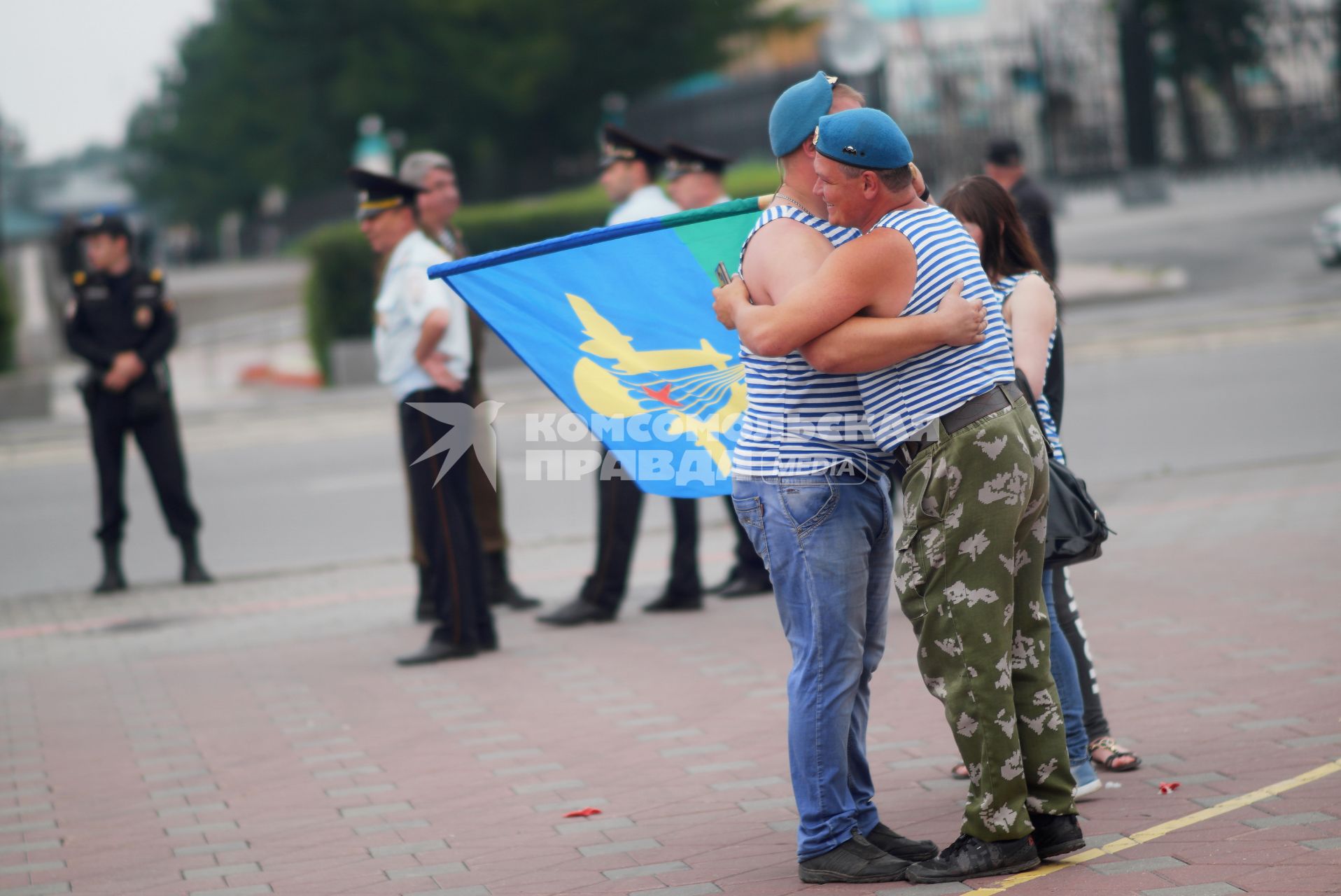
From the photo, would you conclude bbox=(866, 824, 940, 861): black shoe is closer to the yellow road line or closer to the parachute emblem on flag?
the yellow road line

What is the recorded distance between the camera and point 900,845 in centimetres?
429

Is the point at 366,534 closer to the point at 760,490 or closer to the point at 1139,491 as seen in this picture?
the point at 1139,491

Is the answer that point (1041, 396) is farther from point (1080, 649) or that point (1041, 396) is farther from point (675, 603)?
point (675, 603)

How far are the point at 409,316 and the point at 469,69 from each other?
38367 mm

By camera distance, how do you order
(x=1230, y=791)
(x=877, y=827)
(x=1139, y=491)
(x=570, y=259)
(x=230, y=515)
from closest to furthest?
(x=877, y=827) → (x=1230, y=791) → (x=570, y=259) → (x=1139, y=491) → (x=230, y=515)

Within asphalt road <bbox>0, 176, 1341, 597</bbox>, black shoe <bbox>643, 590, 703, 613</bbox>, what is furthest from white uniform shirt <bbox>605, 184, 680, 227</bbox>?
asphalt road <bbox>0, 176, 1341, 597</bbox>

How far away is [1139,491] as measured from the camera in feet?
33.2

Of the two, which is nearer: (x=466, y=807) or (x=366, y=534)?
(x=466, y=807)

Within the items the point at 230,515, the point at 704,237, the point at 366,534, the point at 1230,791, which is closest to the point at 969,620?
the point at 1230,791

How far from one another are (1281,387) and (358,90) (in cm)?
3666

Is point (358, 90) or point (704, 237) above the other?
point (358, 90)

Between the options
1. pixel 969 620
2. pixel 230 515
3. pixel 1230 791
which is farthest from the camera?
pixel 230 515

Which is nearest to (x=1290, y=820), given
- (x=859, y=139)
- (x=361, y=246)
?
(x=859, y=139)

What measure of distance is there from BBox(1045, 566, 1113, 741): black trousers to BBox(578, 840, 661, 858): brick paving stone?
54.4 inches
